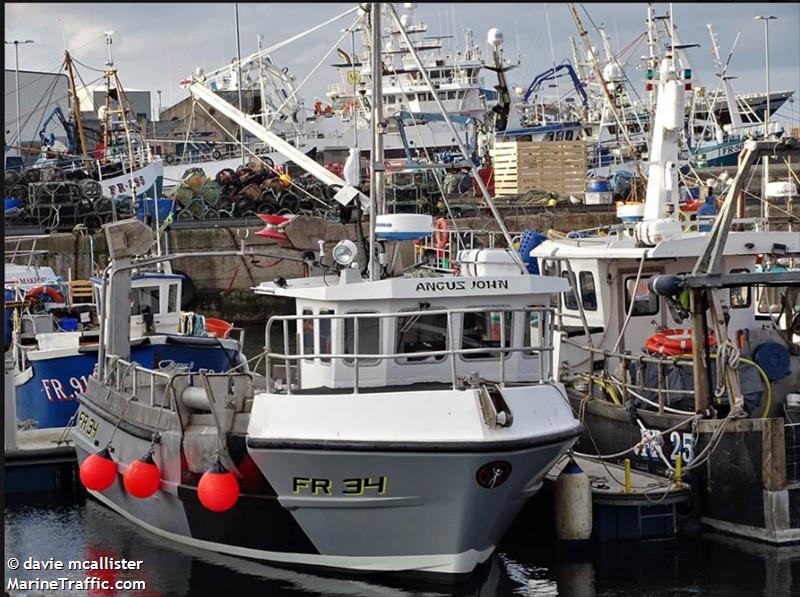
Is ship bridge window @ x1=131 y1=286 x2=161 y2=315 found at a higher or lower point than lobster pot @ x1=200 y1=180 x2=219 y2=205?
lower

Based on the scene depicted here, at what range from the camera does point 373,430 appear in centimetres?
1132

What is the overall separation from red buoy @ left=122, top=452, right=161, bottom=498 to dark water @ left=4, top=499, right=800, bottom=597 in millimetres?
788

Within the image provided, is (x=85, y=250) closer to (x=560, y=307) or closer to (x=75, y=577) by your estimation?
(x=560, y=307)

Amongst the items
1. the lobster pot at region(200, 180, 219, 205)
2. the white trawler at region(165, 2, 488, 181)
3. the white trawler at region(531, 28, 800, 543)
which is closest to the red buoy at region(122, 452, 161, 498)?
the white trawler at region(531, 28, 800, 543)

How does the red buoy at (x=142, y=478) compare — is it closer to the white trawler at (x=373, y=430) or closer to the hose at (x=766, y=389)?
the white trawler at (x=373, y=430)

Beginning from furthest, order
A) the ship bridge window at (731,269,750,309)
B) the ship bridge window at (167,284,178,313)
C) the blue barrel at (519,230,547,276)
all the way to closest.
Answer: the ship bridge window at (167,284,178,313) → the blue barrel at (519,230,547,276) → the ship bridge window at (731,269,750,309)

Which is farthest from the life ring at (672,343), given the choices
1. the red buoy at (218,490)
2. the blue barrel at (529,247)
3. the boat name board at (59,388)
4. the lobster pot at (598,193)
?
the lobster pot at (598,193)

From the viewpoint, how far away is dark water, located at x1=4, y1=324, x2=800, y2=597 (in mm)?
11859

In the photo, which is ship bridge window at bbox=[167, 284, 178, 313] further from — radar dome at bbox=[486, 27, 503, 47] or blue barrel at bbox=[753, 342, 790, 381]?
radar dome at bbox=[486, 27, 503, 47]

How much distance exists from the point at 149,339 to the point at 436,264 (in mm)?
4451

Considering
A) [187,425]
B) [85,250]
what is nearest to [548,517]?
[187,425]

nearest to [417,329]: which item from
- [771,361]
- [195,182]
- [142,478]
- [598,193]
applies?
[142,478]

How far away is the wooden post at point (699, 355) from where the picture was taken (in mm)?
13359

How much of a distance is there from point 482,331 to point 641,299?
4.45 m
